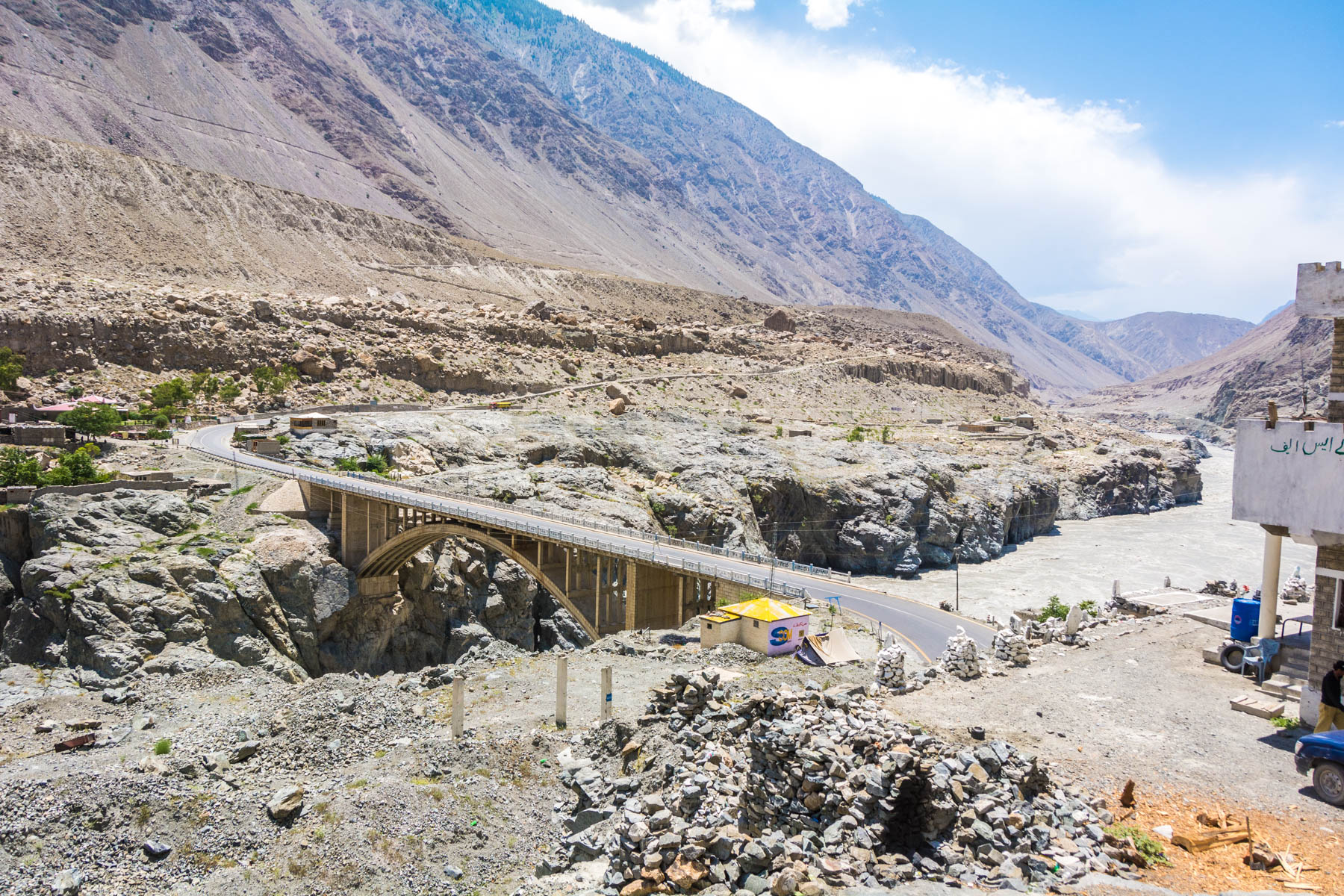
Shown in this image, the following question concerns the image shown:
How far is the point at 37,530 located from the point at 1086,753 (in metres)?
33.1

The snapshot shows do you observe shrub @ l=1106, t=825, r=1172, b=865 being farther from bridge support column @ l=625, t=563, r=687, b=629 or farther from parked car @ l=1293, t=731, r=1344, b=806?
bridge support column @ l=625, t=563, r=687, b=629

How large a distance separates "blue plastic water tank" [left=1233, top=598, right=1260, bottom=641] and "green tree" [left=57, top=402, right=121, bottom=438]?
4690 centimetres

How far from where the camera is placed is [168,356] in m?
60.0

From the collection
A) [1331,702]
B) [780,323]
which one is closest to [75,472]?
[1331,702]

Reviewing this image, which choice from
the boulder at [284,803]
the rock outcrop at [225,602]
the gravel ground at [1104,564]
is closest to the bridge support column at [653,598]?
the rock outcrop at [225,602]

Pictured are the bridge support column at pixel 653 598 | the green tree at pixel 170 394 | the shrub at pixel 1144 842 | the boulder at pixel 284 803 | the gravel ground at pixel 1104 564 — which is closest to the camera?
the shrub at pixel 1144 842

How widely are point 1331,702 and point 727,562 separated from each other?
19296 millimetres

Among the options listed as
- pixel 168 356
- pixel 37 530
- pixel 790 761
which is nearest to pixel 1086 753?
pixel 790 761

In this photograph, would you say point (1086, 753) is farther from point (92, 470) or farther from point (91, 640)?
point (92, 470)

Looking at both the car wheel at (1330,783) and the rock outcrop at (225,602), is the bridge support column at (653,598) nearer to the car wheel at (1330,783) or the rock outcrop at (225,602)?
the rock outcrop at (225,602)

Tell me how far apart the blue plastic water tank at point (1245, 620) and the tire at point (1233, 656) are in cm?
135

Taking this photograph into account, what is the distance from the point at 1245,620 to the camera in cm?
1719

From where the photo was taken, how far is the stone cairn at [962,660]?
634 inches

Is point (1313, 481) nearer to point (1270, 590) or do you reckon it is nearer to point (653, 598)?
point (1270, 590)
